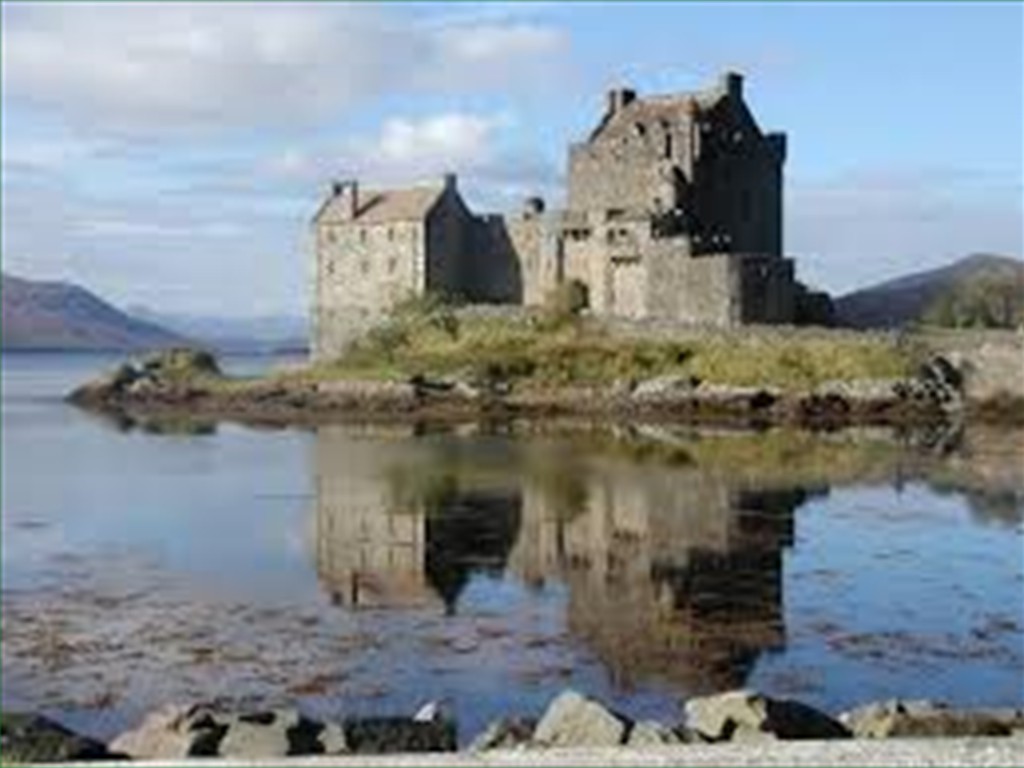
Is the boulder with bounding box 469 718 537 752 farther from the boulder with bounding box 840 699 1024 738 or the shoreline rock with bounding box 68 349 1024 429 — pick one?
the shoreline rock with bounding box 68 349 1024 429

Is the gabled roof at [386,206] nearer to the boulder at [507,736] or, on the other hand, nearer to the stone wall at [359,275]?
the stone wall at [359,275]

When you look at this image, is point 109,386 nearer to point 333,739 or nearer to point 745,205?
point 745,205

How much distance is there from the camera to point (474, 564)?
1189 inches

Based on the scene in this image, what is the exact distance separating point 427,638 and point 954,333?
43922mm

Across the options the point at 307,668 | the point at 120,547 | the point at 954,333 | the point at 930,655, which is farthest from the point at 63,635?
the point at 954,333

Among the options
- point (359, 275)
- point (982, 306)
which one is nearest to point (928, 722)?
point (982, 306)

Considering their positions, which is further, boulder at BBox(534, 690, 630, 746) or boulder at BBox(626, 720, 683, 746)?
boulder at BBox(534, 690, 630, 746)

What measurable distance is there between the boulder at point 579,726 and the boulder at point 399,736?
0.73m

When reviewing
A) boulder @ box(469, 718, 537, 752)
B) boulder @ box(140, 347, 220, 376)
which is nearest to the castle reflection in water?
boulder @ box(469, 718, 537, 752)

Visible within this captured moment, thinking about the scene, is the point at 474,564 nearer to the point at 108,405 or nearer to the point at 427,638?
the point at 427,638

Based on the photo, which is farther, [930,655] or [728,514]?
[728,514]

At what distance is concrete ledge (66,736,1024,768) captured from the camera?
13.7 meters

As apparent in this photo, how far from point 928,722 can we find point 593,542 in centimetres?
1670

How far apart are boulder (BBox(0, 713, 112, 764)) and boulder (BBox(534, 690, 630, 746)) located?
335 centimetres
